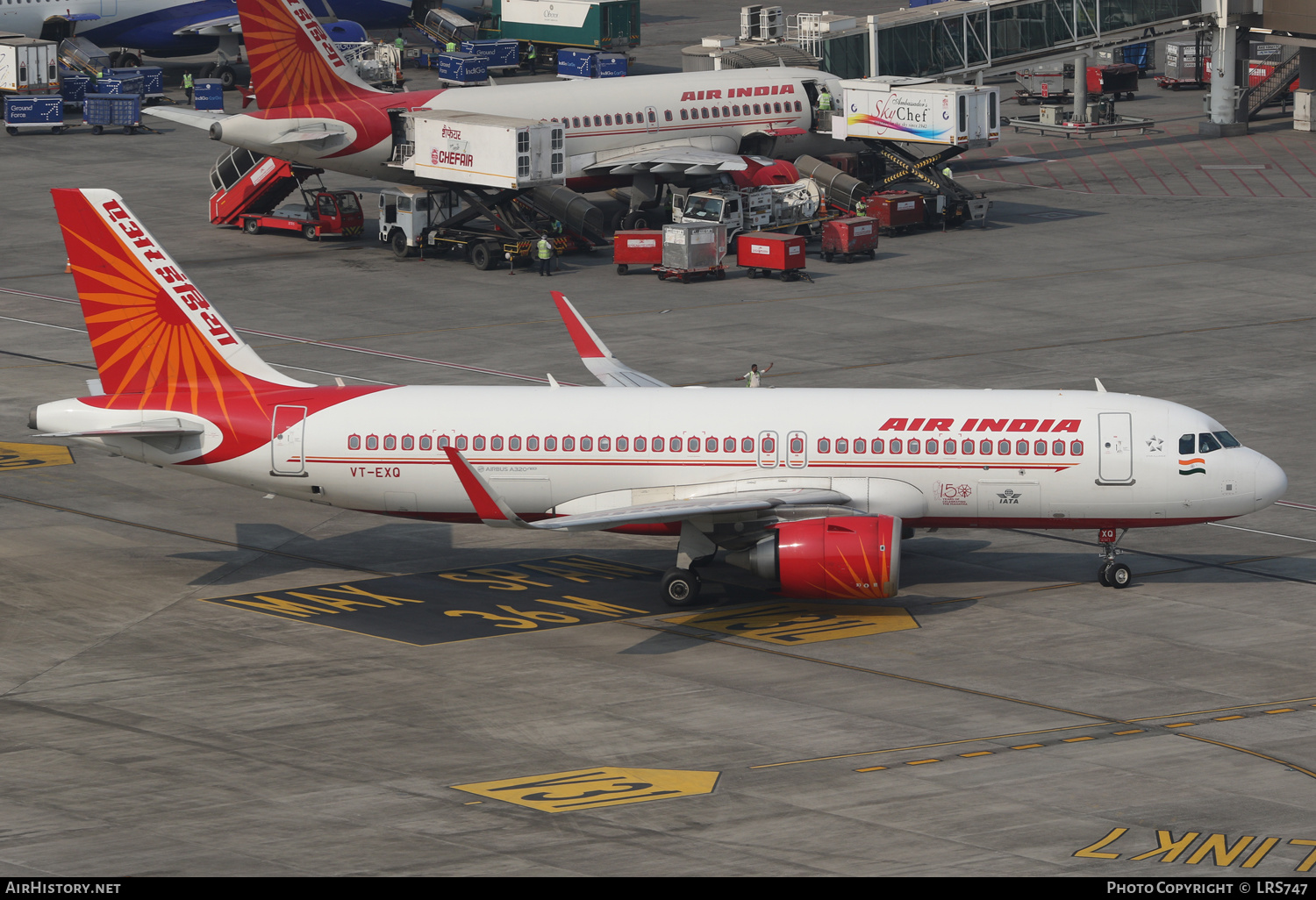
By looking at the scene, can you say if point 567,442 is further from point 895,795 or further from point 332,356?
point 332,356

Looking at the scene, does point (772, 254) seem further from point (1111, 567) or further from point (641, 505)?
point (641, 505)

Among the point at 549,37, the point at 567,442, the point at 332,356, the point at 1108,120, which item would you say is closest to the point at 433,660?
the point at 567,442

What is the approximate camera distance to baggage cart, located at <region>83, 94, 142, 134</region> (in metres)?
105

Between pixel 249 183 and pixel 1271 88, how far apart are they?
60710 millimetres

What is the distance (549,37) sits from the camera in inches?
4983

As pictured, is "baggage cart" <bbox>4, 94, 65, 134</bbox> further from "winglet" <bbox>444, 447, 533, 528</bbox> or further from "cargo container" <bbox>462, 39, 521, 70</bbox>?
"winglet" <bbox>444, 447, 533, 528</bbox>

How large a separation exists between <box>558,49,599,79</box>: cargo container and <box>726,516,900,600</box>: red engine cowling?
8858 cm

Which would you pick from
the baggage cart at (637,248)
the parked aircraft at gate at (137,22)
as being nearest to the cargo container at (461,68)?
the parked aircraft at gate at (137,22)

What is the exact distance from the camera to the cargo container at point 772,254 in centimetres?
7325

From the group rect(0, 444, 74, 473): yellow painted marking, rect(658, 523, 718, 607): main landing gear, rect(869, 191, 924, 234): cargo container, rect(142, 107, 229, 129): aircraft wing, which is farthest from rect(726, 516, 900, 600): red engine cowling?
rect(142, 107, 229, 129): aircraft wing

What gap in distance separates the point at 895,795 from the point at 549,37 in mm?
104292

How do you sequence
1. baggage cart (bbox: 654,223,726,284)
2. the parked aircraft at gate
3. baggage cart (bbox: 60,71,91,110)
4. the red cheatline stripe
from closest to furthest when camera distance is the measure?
the red cheatline stripe < baggage cart (bbox: 654,223,726,284) < baggage cart (bbox: 60,71,91,110) < the parked aircraft at gate

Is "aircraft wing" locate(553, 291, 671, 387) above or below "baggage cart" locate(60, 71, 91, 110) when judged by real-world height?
below

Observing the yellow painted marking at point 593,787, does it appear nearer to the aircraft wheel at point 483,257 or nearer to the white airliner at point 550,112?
the aircraft wheel at point 483,257
